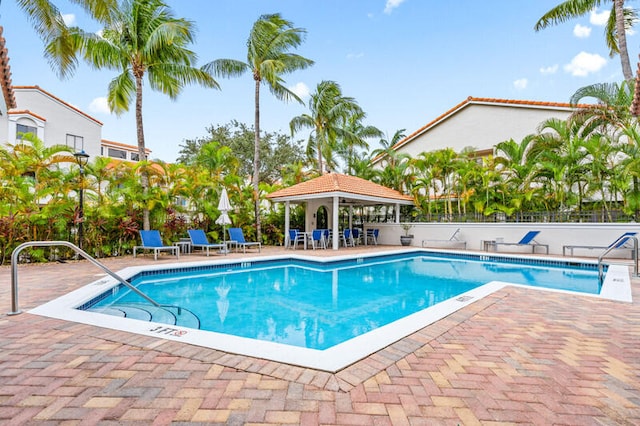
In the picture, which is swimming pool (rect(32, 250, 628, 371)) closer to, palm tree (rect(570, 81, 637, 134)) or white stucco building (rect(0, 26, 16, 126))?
white stucco building (rect(0, 26, 16, 126))

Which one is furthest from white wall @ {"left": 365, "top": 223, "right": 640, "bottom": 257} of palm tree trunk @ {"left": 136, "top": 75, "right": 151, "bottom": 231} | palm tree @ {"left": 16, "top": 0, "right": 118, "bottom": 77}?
palm tree @ {"left": 16, "top": 0, "right": 118, "bottom": 77}

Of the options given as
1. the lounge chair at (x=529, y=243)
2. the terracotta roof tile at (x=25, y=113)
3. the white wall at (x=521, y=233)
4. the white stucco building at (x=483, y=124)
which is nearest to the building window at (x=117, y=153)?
the terracotta roof tile at (x=25, y=113)

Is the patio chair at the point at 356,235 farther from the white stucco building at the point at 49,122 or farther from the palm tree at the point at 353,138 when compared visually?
the white stucco building at the point at 49,122

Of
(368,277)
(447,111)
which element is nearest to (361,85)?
(447,111)

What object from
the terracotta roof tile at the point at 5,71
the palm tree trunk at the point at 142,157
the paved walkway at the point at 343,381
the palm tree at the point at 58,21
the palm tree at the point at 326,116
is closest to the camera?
the paved walkway at the point at 343,381

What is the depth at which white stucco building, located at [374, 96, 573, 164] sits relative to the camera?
20422 millimetres

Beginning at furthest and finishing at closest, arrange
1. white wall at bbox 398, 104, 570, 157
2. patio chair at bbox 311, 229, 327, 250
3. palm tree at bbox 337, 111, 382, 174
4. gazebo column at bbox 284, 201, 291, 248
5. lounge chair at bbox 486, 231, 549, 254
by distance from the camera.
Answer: palm tree at bbox 337, 111, 382, 174
white wall at bbox 398, 104, 570, 157
gazebo column at bbox 284, 201, 291, 248
patio chair at bbox 311, 229, 327, 250
lounge chair at bbox 486, 231, 549, 254

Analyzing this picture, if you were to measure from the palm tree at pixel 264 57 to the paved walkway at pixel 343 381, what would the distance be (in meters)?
13.2

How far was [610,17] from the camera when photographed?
59.2 feet

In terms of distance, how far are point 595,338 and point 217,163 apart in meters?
15.3

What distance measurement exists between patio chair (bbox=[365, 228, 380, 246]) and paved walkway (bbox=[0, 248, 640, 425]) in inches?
614

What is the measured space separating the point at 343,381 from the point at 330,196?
1283cm

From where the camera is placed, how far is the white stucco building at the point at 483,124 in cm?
2042

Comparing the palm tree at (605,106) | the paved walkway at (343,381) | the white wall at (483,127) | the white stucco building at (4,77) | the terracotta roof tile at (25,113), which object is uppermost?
the terracotta roof tile at (25,113)
